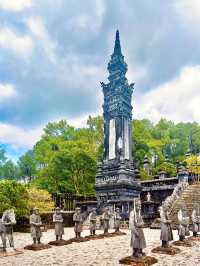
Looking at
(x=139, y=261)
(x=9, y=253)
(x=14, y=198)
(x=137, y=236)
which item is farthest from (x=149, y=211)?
(x=139, y=261)

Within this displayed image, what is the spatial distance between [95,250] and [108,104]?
2192 centimetres

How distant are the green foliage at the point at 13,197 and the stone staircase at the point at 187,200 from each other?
10204 mm

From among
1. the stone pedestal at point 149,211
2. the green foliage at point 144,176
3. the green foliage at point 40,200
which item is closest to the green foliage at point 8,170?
the green foliage at point 144,176

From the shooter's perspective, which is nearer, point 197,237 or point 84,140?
→ point 197,237

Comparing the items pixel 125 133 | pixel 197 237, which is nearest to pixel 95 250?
pixel 197 237

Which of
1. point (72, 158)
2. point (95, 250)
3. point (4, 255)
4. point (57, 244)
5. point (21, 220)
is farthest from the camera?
point (72, 158)

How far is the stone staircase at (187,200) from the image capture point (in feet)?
65.9

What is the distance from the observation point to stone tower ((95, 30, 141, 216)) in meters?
28.9

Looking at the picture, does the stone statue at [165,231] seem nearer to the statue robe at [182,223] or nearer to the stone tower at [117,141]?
the statue robe at [182,223]

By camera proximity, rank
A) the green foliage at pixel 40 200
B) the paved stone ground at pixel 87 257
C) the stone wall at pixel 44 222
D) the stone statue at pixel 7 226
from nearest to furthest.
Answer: the paved stone ground at pixel 87 257 < the stone statue at pixel 7 226 < the stone wall at pixel 44 222 < the green foliage at pixel 40 200

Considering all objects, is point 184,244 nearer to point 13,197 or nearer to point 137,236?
point 137,236

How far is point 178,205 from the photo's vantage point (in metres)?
21.2

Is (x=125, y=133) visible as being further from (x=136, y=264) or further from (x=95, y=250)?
(x=136, y=264)

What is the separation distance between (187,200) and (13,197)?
12200 millimetres
